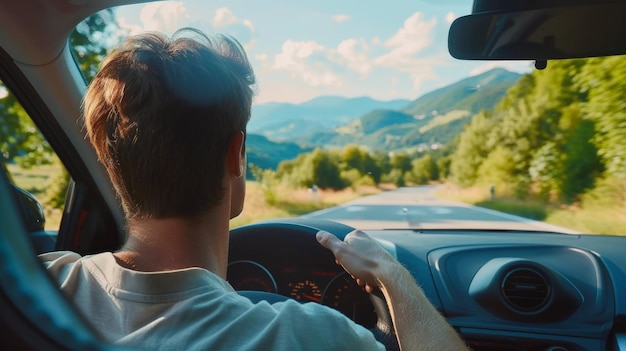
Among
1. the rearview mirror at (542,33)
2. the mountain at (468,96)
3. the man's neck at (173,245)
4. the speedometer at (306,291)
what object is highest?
the rearview mirror at (542,33)

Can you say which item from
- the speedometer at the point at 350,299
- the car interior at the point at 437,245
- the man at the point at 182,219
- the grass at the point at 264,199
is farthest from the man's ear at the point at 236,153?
the speedometer at the point at 350,299

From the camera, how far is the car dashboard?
3.36 metres

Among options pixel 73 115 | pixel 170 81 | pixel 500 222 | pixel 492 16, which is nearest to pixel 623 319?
pixel 500 222

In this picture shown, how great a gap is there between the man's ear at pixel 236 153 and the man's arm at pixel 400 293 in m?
0.47

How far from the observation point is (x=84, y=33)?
362 centimetres

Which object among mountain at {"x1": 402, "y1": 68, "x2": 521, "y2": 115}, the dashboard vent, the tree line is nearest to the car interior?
the dashboard vent

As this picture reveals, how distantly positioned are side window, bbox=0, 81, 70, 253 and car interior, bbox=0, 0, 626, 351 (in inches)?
2.0

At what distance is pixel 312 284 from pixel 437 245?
2.65ft

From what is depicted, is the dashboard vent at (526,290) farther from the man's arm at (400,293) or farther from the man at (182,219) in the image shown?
the man at (182,219)

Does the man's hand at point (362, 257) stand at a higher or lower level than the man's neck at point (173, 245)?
lower

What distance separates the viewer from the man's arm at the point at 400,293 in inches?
71.8

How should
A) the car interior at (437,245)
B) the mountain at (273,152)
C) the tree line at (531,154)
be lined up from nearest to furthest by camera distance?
the car interior at (437,245), the mountain at (273,152), the tree line at (531,154)

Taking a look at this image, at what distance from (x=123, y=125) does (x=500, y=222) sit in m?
3.04

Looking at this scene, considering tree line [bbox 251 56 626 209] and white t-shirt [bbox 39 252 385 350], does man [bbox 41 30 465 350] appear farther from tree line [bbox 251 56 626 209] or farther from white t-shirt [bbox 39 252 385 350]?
tree line [bbox 251 56 626 209]
